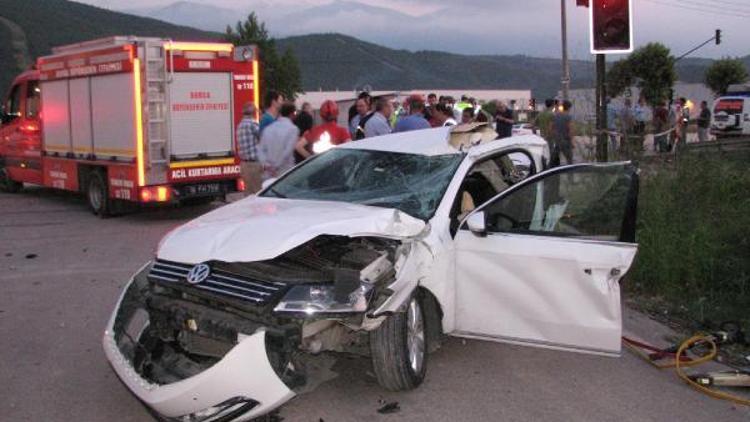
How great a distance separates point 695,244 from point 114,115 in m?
8.54

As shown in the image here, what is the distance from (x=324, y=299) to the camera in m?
4.01

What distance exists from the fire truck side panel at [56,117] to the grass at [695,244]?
9563 millimetres

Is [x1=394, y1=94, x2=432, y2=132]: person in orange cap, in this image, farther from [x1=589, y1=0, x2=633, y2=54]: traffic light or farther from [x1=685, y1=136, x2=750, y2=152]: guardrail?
[x1=685, y1=136, x2=750, y2=152]: guardrail

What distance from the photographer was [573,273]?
15.8 ft

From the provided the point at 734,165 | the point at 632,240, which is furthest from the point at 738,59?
the point at 632,240

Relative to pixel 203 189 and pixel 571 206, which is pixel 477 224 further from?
pixel 203 189

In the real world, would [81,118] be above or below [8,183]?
above

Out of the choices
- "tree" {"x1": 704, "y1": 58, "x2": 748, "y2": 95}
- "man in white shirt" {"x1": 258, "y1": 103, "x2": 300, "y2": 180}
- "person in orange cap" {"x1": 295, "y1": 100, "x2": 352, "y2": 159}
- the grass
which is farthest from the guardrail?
"tree" {"x1": 704, "y1": 58, "x2": 748, "y2": 95}

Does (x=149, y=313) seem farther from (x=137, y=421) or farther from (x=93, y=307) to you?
(x=93, y=307)

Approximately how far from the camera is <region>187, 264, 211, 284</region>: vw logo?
165 inches

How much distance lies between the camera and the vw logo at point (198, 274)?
13.7 feet

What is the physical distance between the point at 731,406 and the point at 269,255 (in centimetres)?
300

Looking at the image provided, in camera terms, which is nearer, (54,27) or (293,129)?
(293,129)

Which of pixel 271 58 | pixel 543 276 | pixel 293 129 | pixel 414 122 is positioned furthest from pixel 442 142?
pixel 271 58
